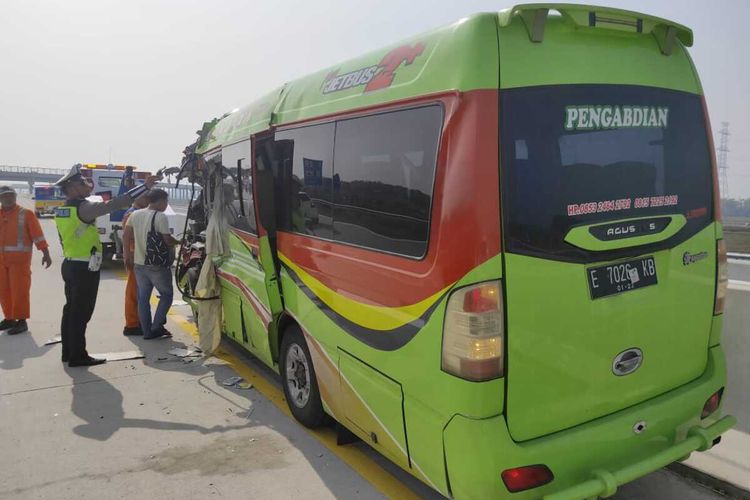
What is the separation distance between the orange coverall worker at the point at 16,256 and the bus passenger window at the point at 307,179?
4473mm

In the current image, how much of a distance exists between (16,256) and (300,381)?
4.84 meters

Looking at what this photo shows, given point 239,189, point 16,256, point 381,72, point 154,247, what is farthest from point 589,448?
point 16,256

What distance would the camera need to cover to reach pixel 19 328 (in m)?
6.84

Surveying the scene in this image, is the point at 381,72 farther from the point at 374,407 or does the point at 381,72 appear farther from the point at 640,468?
the point at 640,468

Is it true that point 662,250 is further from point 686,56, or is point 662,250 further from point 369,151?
point 369,151

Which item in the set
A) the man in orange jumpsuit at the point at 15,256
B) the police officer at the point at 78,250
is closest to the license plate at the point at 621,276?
the police officer at the point at 78,250

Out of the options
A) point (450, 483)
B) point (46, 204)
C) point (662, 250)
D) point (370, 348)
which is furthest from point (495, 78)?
point (46, 204)

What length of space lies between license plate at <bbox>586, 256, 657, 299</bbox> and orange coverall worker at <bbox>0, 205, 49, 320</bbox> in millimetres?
6912

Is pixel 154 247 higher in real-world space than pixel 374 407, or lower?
higher

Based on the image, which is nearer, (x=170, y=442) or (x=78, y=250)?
(x=170, y=442)

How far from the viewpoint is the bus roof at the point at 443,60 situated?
235 cm

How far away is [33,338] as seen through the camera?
21.7 ft

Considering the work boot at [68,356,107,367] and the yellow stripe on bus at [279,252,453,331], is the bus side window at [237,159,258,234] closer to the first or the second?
the yellow stripe on bus at [279,252,453,331]

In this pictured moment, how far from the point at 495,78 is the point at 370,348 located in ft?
5.17
